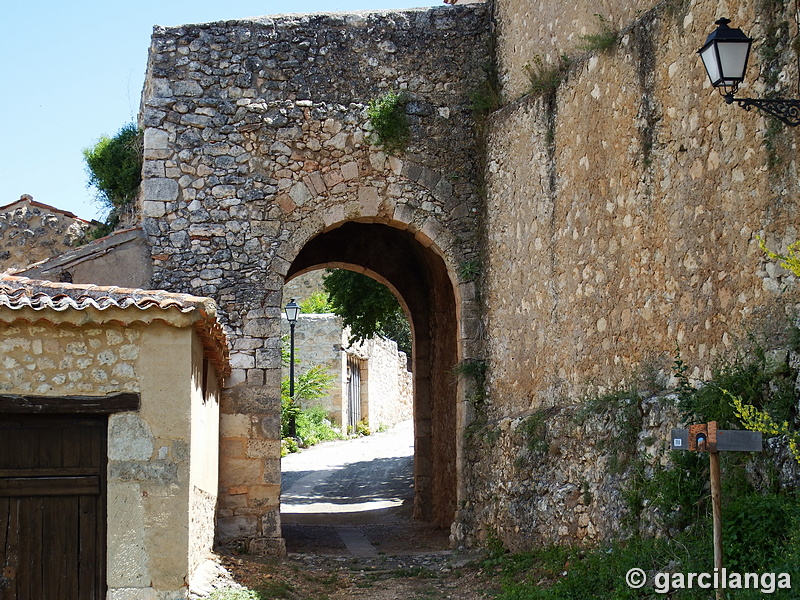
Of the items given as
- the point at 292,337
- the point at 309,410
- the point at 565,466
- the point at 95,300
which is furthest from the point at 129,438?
the point at 309,410

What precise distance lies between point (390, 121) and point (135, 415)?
4949 millimetres

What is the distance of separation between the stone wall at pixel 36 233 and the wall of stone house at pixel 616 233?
18.0 ft

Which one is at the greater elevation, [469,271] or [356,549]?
[469,271]

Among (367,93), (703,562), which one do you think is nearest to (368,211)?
(367,93)

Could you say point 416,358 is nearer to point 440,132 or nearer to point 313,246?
point 313,246

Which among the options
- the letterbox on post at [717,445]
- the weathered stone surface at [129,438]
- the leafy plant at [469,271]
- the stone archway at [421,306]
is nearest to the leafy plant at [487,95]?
the leafy plant at [469,271]

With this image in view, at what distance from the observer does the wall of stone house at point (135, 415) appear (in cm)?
627

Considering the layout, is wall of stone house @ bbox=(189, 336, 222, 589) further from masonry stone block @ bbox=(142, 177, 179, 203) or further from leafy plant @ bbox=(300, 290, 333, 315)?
leafy plant @ bbox=(300, 290, 333, 315)

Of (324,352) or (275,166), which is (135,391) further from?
(324,352)

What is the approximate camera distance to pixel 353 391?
2420 centimetres

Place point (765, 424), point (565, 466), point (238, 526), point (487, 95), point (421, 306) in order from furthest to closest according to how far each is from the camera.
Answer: point (421, 306) < point (487, 95) < point (238, 526) < point (565, 466) < point (765, 424)

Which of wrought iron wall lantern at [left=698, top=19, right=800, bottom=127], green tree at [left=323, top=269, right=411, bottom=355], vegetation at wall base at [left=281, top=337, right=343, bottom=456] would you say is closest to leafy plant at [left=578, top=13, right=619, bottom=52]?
wrought iron wall lantern at [left=698, top=19, right=800, bottom=127]

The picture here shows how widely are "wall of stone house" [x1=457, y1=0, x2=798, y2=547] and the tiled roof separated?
123 inches

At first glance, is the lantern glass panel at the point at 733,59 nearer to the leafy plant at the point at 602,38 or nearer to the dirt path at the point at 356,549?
the leafy plant at the point at 602,38
